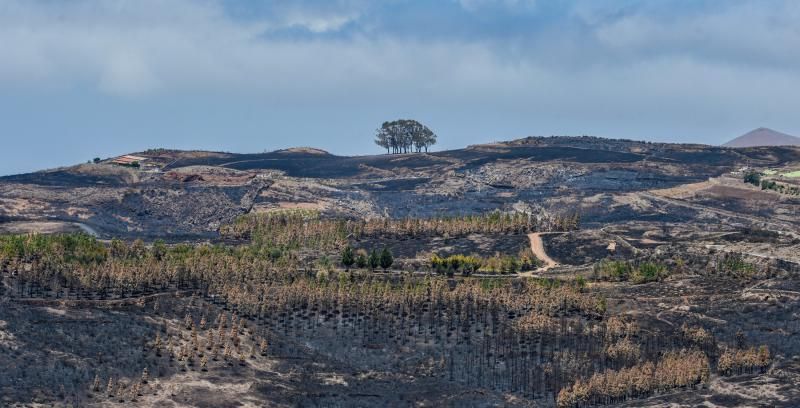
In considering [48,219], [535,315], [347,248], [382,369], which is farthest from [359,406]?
[48,219]

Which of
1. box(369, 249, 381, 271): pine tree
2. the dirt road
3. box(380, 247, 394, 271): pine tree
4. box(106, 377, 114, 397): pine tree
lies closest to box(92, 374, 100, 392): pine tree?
box(106, 377, 114, 397): pine tree

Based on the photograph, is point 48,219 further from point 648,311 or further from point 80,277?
point 648,311

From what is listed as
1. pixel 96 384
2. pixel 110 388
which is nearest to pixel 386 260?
pixel 110 388

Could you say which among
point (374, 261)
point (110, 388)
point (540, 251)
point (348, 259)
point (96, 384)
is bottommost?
point (110, 388)

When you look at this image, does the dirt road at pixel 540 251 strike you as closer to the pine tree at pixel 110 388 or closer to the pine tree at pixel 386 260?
the pine tree at pixel 386 260

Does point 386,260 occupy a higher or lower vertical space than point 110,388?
higher

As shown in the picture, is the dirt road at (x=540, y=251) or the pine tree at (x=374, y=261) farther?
the dirt road at (x=540, y=251)

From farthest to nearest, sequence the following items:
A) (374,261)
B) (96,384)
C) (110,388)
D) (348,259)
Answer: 1. (348,259)
2. (374,261)
3. (96,384)
4. (110,388)

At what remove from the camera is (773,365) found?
107 meters

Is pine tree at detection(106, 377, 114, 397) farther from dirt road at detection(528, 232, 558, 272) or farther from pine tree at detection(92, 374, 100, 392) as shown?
dirt road at detection(528, 232, 558, 272)

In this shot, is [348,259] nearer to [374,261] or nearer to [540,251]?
[374,261]

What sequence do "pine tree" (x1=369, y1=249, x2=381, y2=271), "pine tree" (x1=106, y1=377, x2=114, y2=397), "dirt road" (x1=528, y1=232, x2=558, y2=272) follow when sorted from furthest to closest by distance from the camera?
1. "dirt road" (x1=528, y1=232, x2=558, y2=272)
2. "pine tree" (x1=369, y1=249, x2=381, y2=271)
3. "pine tree" (x1=106, y1=377, x2=114, y2=397)

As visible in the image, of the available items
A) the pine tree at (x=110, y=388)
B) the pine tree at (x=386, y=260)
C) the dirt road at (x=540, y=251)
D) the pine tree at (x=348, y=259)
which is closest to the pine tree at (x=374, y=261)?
the pine tree at (x=386, y=260)

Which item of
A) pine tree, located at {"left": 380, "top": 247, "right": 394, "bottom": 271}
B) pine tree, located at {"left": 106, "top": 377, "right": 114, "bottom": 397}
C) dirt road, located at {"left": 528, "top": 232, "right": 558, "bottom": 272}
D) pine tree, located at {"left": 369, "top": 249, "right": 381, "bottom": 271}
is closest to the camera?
pine tree, located at {"left": 106, "top": 377, "right": 114, "bottom": 397}
